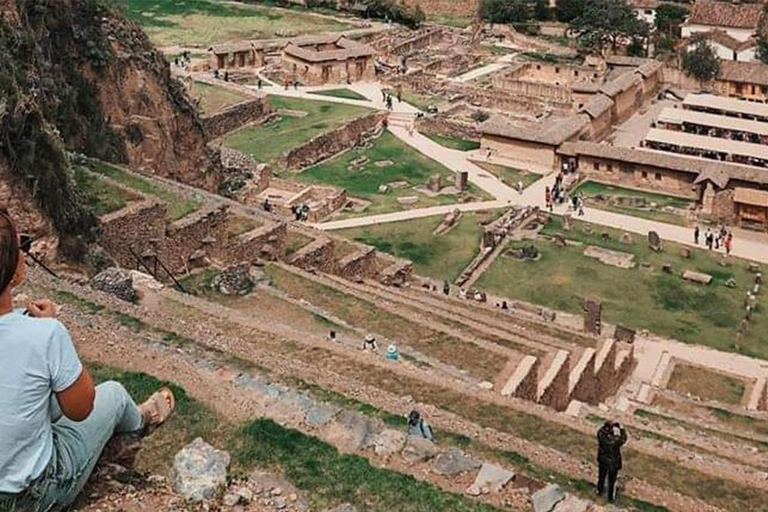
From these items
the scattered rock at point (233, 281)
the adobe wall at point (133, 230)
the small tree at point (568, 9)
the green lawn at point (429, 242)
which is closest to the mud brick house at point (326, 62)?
the green lawn at point (429, 242)

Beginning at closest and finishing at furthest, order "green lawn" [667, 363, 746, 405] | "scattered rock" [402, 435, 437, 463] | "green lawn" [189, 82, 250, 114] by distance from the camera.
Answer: "scattered rock" [402, 435, 437, 463], "green lawn" [667, 363, 746, 405], "green lawn" [189, 82, 250, 114]

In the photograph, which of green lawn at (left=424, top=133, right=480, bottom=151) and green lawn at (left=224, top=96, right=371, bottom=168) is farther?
green lawn at (left=424, top=133, right=480, bottom=151)

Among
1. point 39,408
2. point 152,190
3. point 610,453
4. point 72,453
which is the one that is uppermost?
point 39,408

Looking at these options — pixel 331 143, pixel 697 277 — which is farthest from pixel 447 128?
pixel 697 277

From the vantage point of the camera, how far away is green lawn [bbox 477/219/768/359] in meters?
28.4

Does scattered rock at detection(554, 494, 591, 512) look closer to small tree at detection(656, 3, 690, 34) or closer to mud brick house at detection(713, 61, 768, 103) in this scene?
mud brick house at detection(713, 61, 768, 103)

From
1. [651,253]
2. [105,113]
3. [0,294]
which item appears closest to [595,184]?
[651,253]

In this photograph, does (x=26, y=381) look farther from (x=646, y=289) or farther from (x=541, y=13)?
(x=541, y=13)

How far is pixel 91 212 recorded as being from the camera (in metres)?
21.3

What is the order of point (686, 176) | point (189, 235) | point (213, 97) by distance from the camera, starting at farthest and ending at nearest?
1. point (213, 97)
2. point (686, 176)
3. point (189, 235)

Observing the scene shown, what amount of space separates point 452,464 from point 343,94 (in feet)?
162

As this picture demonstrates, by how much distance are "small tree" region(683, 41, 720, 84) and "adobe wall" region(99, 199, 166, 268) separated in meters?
48.8

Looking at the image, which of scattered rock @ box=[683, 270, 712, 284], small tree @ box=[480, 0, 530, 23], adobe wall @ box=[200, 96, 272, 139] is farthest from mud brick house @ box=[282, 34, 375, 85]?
scattered rock @ box=[683, 270, 712, 284]

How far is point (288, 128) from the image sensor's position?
49062mm
